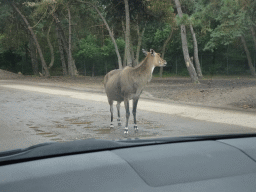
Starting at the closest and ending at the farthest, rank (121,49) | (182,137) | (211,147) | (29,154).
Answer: (29,154) < (211,147) < (182,137) < (121,49)

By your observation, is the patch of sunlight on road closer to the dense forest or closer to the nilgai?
A: the nilgai

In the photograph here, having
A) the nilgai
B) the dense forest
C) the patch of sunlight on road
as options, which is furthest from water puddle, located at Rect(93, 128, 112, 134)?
the dense forest

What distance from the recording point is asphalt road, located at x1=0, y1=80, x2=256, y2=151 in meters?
8.95

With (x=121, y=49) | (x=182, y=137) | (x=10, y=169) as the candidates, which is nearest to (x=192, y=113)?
(x=182, y=137)

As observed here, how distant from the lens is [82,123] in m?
11.1

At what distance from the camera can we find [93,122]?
11258 millimetres

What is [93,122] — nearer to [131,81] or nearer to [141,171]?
[131,81]

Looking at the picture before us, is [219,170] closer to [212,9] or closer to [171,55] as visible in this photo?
[212,9]

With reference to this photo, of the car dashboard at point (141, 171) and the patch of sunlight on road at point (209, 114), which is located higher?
the car dashboard at point (141, 171)

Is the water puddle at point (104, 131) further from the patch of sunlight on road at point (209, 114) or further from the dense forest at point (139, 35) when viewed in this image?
the dense forest at point (139, 35)

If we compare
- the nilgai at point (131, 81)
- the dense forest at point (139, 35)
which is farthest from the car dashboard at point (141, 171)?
the dense forest at point (139, 35)

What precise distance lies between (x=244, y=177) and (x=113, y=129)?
27.2 ft

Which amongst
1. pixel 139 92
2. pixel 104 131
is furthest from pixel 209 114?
pixel 104 131

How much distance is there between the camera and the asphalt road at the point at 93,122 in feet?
29.4
